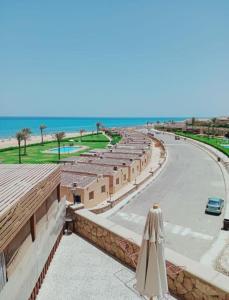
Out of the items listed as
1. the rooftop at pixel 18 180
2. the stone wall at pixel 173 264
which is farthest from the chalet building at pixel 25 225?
the stone wall at pixel 173 264

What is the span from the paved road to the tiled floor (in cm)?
1020

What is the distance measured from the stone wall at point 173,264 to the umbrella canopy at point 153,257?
2.63 feet

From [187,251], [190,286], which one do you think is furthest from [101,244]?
[187,251]

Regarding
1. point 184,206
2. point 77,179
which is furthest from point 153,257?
point 184,206

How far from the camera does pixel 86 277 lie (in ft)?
24.7

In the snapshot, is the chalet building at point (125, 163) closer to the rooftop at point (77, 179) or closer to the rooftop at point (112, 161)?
the rooftop at point (112, 161)

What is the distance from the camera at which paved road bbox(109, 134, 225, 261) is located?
749 inches

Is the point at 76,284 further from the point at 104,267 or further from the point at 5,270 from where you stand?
the point at 5,270

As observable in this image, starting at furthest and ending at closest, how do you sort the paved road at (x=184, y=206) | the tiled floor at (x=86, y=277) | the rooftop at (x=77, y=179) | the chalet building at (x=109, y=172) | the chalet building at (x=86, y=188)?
the chalet building at (x=109, y=172) < the rooftop at (x=77, y=179) < the chalet building at (x=86, y=188) < the paved road at (x=184, y=206) < the tiled floor at (x=86, y=277)

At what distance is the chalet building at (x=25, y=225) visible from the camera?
16.9 feet

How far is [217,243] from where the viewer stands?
60.3 feet

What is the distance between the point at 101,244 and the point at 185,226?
13.9 metres

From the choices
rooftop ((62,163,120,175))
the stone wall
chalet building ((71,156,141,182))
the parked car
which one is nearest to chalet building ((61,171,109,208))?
rooftop ((62,163,120,175))

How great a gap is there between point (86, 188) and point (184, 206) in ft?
32.4
